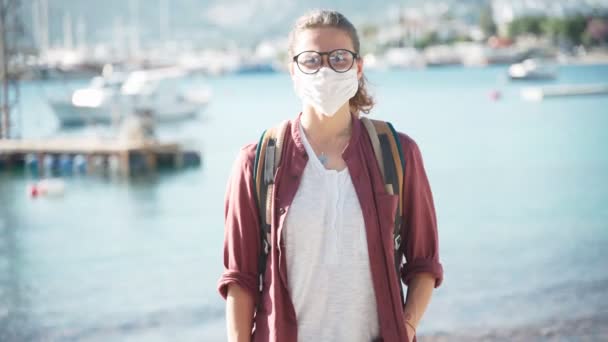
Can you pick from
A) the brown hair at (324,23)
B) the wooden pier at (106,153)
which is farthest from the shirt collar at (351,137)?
the wooden pier at (106,153)

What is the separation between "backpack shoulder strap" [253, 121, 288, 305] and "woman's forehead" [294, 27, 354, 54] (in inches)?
11.9

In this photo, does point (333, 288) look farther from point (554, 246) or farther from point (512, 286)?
point (554, 246)

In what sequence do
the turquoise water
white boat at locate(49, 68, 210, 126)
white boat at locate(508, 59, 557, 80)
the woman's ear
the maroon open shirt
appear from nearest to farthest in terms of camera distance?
the maroon open shirt → the woman's ear → the turquoise water → white boat at locate(49, 68, 210, 126) → white boat at locate(508, 59, 557, 80)

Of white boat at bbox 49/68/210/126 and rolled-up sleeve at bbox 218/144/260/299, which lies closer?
rolled-up sleeve at bbox 218/144/260/299

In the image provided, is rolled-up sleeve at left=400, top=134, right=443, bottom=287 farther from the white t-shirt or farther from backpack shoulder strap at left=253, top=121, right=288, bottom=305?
backpack shoulder strap at left=253, top=121, right=288, bottom=305

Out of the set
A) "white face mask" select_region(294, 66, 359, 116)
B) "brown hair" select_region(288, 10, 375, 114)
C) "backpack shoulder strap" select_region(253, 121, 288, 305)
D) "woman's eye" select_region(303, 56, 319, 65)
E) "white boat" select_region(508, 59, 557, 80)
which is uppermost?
"brown hair" select_region(288, 10, 375, 114)

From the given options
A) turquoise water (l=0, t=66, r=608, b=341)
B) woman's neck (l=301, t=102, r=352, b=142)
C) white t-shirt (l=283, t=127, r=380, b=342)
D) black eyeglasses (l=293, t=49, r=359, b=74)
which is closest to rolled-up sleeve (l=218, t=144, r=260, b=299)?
white t-shirt (l=283, t=127, r=380, b=342)

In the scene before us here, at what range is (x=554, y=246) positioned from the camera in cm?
1652

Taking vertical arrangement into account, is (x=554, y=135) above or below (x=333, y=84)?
below

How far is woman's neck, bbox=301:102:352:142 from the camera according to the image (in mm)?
2860

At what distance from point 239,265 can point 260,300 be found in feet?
0.48

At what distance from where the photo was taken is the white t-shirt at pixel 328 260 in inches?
106

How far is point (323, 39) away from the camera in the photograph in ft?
9.20

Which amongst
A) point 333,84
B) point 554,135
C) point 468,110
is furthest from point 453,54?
point 333,84
